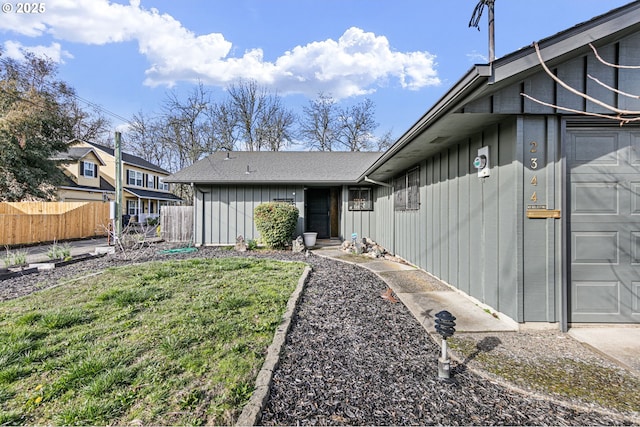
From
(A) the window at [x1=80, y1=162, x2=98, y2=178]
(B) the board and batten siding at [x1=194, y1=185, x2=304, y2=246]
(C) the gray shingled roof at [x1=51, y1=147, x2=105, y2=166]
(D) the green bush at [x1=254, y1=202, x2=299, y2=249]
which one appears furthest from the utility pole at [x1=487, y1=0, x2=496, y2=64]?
(A) the window at [x1=80, y1=162, x2=98, y2=178]

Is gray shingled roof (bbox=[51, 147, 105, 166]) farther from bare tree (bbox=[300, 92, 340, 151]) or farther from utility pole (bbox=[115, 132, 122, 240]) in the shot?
bare tree (bbox=[300, 92, 340, 151])

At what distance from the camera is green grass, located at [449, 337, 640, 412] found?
1.80 metres

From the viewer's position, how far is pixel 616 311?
2.90 metres

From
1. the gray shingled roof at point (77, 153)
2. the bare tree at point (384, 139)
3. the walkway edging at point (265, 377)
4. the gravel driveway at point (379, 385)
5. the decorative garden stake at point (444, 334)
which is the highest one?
the bare tree at point (384, 139)

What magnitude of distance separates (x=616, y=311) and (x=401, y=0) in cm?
846

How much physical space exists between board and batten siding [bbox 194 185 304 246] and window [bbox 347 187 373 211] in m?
3.01

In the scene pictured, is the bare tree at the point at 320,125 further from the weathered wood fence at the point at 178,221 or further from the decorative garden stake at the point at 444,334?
the decorative garden stake at the point at 444,334

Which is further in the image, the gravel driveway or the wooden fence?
the wooden fence

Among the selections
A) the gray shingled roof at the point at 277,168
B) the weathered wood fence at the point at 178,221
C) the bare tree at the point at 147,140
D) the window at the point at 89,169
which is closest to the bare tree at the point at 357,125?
the gray shingled roof at the point at 277,168

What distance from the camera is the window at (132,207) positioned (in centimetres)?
2217

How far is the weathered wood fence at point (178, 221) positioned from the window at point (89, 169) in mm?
13311

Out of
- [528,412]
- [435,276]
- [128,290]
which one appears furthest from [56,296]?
[435,276]

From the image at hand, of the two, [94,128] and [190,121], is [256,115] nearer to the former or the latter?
[190,121]
